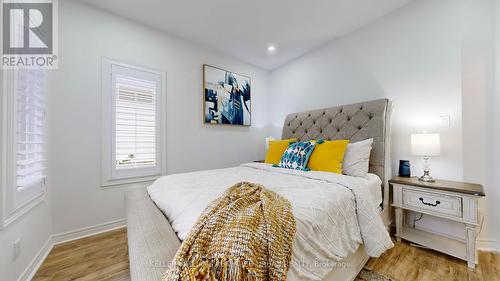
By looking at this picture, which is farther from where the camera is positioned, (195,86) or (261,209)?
(195,86)

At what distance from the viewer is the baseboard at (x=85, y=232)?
75.0 inches

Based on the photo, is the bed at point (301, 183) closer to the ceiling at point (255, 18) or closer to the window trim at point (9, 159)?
the window trim at point (9, 159)

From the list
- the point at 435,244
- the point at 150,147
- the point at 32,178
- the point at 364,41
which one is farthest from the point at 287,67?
the point at 32,178

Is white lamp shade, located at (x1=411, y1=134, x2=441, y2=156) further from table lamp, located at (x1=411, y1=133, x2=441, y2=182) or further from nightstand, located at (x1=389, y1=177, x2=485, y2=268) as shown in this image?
nightstand, located at (x1=389, y1=177, x2=485, y2=268)

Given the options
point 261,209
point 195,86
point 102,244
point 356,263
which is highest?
point 195,86

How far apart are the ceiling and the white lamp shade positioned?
1.47 metres

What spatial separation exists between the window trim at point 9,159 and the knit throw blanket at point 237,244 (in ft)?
4.46

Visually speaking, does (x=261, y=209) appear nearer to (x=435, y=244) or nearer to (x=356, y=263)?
(x=356, y=263)

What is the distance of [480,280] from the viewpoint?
4.42 ft

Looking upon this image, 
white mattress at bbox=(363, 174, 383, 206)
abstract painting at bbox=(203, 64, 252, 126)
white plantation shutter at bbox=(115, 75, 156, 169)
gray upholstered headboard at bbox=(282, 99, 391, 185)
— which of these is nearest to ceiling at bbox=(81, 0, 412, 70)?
abstract painting at bbox=(203, 64, 252, 126)

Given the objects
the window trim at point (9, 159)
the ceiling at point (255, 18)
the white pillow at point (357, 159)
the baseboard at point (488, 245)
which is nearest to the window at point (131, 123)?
the ceiling at point (255, 18)

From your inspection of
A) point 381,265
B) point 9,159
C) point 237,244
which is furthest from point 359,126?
point 9,159

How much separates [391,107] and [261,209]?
208cm

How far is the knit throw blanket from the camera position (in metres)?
0.56
